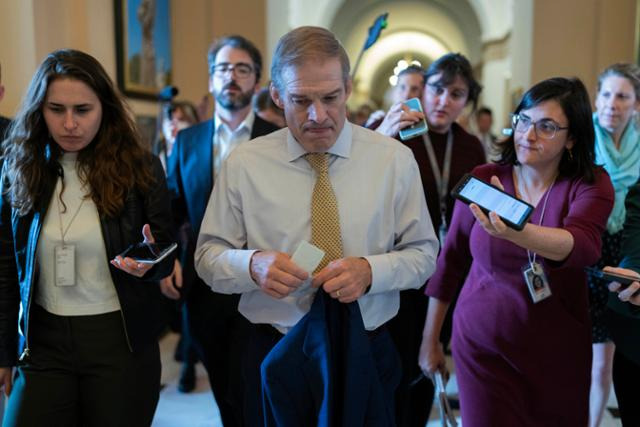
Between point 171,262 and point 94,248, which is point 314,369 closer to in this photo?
point 171,262

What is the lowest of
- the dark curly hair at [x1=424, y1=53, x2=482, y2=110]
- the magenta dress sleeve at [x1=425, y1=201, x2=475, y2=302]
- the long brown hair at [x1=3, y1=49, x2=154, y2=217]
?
the magenta dress sleeve at [x1=425, y1=201, x2=475, y2=302]

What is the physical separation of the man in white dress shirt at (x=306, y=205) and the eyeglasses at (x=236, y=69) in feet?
3.67

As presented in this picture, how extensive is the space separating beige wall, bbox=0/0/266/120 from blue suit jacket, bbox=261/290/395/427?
2696 millimetres

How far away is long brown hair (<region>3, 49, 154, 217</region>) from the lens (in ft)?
6.00

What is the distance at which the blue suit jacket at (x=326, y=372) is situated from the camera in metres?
1.51

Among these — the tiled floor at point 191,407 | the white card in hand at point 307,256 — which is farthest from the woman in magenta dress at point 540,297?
the tiled floor at point 191,407

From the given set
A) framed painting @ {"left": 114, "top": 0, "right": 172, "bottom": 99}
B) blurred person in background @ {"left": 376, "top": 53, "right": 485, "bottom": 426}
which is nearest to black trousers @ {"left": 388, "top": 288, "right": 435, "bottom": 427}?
blurred person in background @ {"left": 376, "top": 53, "right": 485, "bottom": 426}

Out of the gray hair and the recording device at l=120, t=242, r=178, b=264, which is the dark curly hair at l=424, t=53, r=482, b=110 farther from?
the recording device at l=120, t=242, r=178, b=264

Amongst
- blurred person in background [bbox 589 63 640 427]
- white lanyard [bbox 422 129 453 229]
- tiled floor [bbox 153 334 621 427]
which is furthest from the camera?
tiled floor [bbox 153 334 621 427]

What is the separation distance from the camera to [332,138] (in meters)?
1.66

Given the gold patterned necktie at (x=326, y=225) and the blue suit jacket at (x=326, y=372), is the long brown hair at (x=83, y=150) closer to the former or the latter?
the gold patterned necktie at (x=326, y=225)

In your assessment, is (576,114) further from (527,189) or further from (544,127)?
(527,189)

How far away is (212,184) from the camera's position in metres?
2.64

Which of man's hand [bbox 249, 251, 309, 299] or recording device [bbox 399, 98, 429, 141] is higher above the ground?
recording device [bbox 399, 98, 429, 141]
